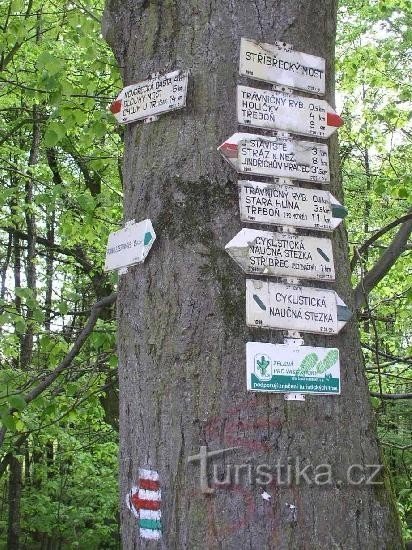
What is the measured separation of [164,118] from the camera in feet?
6.52

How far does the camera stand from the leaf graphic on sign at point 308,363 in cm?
175

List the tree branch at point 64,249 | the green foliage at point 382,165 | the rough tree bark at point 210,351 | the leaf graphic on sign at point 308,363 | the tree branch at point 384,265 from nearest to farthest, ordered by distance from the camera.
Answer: the rough tree bark at point 210,351
the leaf graphic on sign at point 308,363
the tree branch at point 384,265
the green foliage at point 382,165
the tree branch at point 64,249

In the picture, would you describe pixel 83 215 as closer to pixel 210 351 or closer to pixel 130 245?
pixel 130 245

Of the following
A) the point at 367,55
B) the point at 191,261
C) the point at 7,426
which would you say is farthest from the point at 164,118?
the point at 367,55

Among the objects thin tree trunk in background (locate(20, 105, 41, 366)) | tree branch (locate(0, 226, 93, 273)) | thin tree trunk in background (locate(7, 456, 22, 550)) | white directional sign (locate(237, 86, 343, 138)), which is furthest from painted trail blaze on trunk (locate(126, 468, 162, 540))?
thin tree trunk in background (locate(7, 456, 22, 550))

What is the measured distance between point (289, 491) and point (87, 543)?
10831mm

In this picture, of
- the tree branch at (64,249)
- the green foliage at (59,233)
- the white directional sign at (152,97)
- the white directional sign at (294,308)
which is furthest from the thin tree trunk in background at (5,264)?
the white directional sign at (294,308)

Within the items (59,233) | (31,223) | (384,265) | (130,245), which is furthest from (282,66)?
(31,223)

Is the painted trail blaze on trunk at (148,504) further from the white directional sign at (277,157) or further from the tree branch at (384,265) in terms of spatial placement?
the tree branch at (384,265)

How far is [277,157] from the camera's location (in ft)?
6.27

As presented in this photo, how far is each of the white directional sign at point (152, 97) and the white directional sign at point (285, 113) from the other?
18 centimetres

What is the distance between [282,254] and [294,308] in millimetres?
159

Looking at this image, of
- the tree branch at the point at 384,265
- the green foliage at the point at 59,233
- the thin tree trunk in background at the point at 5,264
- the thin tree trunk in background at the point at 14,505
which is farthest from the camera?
the thin tree trunk in background at the point at 5,264

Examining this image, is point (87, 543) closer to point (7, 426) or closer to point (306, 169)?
point (7, 426)
